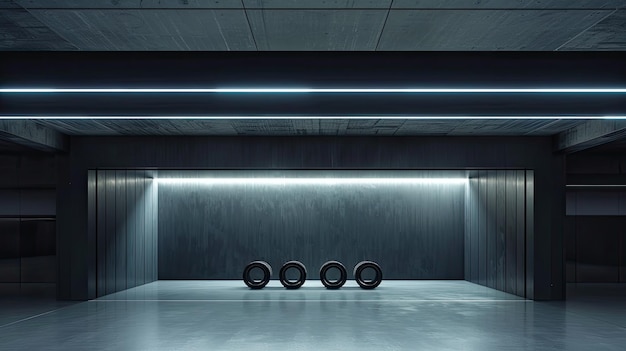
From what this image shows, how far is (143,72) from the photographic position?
259 inches

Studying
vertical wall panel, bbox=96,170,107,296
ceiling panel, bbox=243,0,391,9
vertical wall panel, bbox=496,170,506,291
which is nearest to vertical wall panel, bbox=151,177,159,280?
vertical wall panel, bbox=96,170,107,296

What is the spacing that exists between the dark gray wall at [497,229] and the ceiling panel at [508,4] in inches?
364

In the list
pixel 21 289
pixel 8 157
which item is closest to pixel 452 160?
pixel 21 289

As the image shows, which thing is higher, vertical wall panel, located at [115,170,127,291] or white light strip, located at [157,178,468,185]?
white light strip, located at [157,178,468,185]

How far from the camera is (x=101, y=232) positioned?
14828 mm

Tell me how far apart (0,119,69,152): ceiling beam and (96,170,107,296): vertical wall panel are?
123 cm

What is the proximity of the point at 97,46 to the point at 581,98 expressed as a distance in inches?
223

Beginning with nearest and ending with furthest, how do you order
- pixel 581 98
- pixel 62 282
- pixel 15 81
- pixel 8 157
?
pixel 15 81
pixel 581 98
pixel 62 282
pixel 8 157

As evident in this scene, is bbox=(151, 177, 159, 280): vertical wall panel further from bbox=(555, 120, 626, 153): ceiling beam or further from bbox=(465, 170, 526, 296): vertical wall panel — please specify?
bbox=(555, 120, 626, 153): ceiling beam

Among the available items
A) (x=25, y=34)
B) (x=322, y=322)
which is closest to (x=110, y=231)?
(x=322, y=322)

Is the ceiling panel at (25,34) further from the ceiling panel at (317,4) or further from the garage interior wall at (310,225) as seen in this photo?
the garage interior wall at (310,225)

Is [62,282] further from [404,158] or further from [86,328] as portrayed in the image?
[404,158]

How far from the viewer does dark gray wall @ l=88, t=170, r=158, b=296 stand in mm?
14711

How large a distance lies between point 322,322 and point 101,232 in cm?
677
